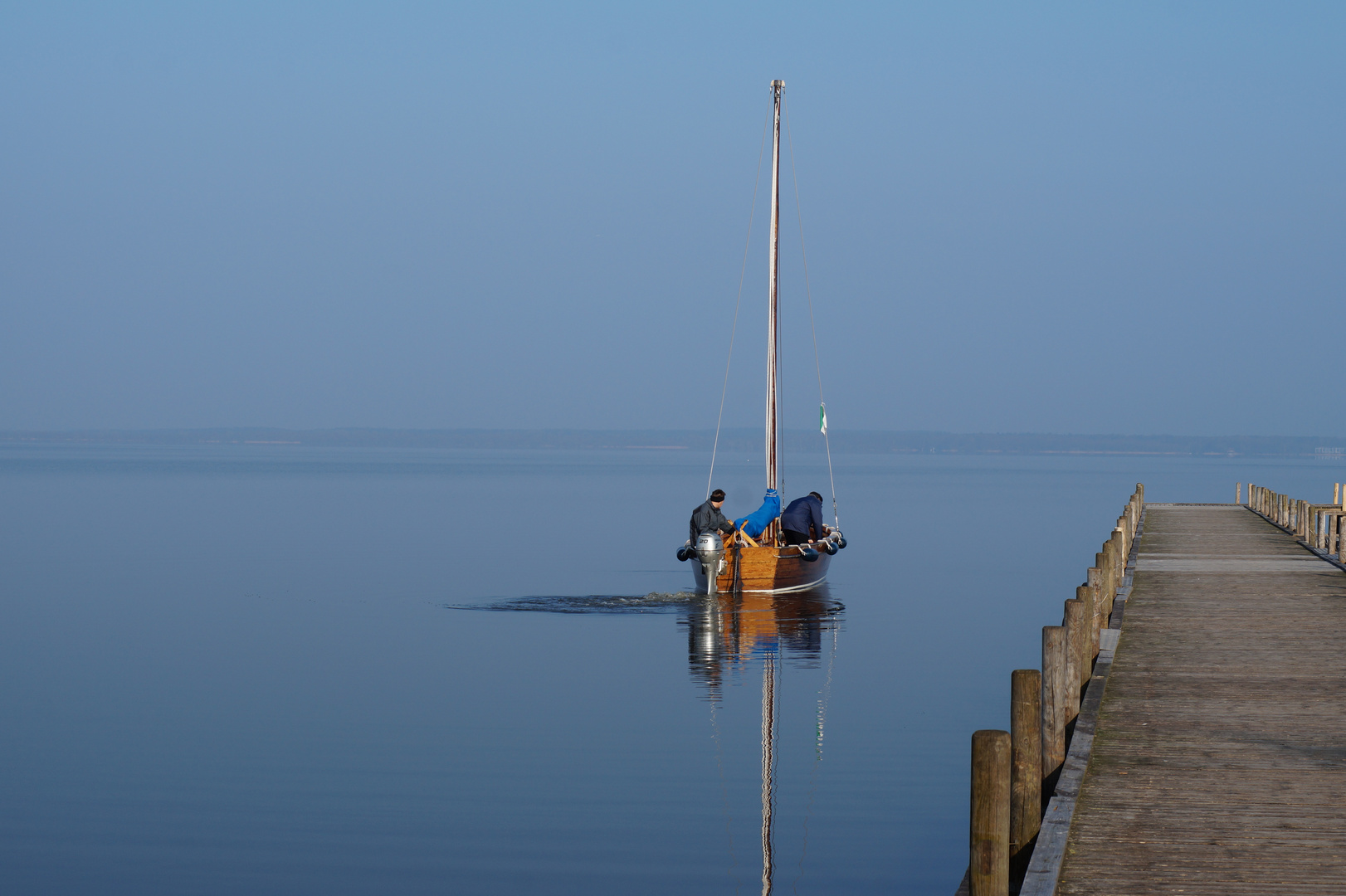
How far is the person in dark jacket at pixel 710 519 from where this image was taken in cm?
2781

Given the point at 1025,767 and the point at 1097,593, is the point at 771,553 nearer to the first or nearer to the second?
the point at 1097,593

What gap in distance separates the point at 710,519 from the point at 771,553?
7.38 ft

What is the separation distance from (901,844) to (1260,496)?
40781mm

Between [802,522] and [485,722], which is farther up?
[802,522]

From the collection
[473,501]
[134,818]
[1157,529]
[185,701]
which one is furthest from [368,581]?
[473,501]

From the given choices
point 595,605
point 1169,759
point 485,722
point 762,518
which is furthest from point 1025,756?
point 595,605

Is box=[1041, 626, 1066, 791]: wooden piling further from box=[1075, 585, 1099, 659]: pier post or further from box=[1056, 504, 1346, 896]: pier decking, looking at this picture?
box=[1075, 585, 1099, 659]: pier post

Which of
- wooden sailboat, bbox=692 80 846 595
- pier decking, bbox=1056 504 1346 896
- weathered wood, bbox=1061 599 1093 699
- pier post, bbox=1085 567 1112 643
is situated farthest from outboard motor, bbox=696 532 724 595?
weathered wood, bbox=1061 599 1093 699

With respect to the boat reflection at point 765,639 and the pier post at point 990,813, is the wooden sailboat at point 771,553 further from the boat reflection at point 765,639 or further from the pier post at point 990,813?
the pier post at point 990,813

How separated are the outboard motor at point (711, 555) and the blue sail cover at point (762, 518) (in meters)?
1.19

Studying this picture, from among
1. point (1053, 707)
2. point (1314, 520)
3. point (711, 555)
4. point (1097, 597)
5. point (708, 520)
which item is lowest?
point (711, 555)

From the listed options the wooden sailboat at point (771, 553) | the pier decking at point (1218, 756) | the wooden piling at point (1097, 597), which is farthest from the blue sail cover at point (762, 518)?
the wooden piling at point (1097, 597)

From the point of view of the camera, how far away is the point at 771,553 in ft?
97.6

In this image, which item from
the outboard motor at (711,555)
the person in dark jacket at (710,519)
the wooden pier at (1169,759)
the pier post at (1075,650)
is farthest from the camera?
the outboard motor at (711,555)
